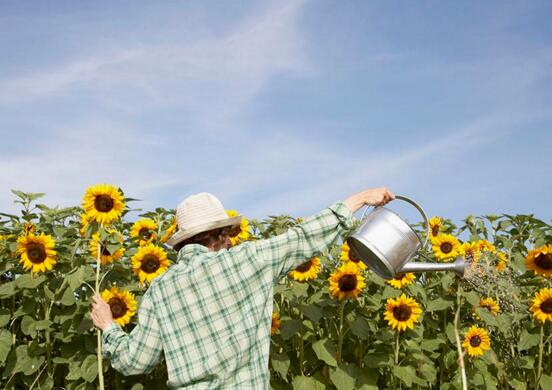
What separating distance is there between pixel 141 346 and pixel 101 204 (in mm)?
1544

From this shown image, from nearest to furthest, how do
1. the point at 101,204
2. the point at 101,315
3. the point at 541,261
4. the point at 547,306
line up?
the point at 101,315, the point at 101,204, the point at 547,306, the point at 541,261

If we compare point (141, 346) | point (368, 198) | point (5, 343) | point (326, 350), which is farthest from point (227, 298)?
point (5, 343)

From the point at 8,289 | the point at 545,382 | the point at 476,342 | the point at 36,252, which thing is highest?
the point at 36,252

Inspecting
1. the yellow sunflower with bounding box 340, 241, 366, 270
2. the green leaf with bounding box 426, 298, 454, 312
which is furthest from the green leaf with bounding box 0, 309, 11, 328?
the green leaf with bounding box 426, 298, 454, 312

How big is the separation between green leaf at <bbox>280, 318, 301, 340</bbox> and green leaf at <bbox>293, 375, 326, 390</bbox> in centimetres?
29

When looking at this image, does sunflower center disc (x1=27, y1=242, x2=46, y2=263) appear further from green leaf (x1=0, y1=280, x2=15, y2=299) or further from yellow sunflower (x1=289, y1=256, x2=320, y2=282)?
yellow sunflower (x1=289, y1=256, x2=320, y2=282)

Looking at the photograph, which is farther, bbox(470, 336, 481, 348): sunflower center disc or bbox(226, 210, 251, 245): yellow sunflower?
bbox(226, 210, 251, 245): yellow sunflower

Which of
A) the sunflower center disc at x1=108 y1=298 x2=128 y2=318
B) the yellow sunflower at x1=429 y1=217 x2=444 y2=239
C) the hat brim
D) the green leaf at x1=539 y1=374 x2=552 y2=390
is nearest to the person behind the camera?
the hat brim

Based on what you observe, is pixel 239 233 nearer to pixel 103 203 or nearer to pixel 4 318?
pixel 103 203

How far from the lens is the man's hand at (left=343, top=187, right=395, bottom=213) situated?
9.59 ft

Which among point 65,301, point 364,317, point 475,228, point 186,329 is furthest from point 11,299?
point 475,228

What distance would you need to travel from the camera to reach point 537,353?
5.60 meters

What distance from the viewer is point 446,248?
539 cm

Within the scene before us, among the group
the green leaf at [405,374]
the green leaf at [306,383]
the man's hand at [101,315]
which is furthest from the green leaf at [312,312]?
the man's hand at [101,315]
